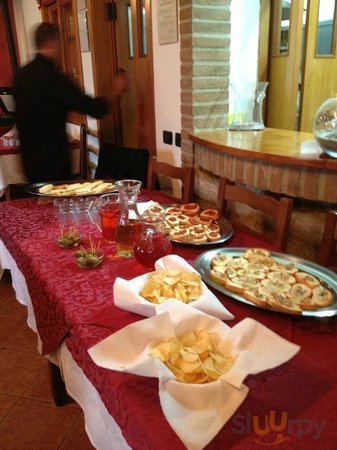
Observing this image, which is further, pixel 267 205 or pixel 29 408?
pixel 29 408

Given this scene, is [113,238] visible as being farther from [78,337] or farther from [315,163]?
[315,163]

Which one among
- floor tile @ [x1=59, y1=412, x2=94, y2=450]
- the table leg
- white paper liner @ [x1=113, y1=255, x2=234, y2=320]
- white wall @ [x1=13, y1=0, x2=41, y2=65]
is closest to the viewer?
white paper liner @ [x1=113, y1=255, x2=234, y2=320]

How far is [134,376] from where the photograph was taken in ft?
2.32

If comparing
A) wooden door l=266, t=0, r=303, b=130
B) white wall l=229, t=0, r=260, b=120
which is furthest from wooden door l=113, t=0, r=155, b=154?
wooden door l=266, t=0, r=303, b=130

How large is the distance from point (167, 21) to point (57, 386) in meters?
1.92

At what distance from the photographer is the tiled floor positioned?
1.46 m

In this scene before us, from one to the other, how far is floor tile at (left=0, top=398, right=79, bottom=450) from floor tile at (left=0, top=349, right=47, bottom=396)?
0.10 meters

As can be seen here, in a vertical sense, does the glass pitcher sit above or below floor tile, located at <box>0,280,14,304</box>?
above

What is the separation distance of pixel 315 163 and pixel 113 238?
29.2 inches

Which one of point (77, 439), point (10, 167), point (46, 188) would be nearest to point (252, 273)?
point (77, 439)

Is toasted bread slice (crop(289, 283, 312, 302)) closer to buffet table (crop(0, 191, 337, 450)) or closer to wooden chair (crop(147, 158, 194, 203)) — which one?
buffet table (crop(0, 191, 337, 450))

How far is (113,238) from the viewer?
4.32 feet

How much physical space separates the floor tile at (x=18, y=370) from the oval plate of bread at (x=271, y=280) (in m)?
1.14

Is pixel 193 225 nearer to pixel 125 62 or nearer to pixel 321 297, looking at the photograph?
pixel 321 297
